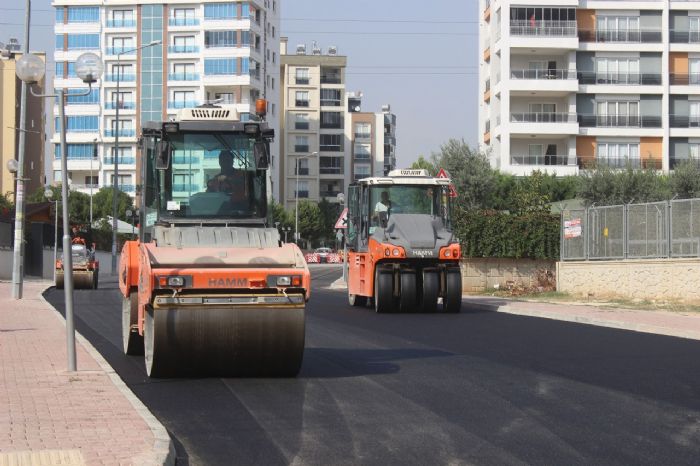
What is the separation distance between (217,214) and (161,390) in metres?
2.91

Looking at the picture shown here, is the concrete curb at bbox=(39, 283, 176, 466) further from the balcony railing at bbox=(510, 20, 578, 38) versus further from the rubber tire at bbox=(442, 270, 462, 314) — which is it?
the balcony railing at bbox=(510, 20, 578, 38)

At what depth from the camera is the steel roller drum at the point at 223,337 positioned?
10.9 m

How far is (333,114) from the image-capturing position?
5069 inches

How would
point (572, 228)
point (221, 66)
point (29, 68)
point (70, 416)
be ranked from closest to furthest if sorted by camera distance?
point (70, 416), point (29, 68), point (572, 228), point (221, 66)

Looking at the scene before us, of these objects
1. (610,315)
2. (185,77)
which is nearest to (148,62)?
(185,77)

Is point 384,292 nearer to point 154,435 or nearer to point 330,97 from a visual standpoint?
point 154,435

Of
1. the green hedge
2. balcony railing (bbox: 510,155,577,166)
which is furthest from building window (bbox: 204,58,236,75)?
the green hedge

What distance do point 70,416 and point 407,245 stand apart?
16.5 meters

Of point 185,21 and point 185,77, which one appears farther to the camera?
point 185,77

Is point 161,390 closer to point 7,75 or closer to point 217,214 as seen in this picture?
point 217,214

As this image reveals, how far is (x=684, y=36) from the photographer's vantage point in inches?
2667

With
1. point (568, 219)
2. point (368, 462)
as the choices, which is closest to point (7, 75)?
point (568, 219)

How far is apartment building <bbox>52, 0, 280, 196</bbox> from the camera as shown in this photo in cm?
10206

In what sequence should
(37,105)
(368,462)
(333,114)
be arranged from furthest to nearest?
1. (333,114)
2. (37,105)
3. (368,462)
